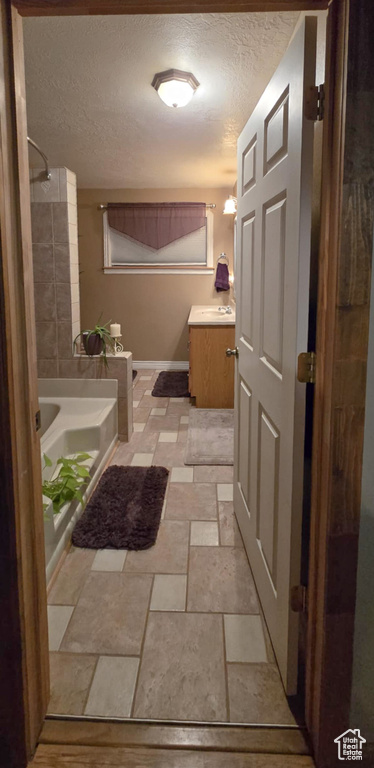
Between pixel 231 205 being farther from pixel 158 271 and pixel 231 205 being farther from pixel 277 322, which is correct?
pixel 277 322

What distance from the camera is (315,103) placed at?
1.36 metres

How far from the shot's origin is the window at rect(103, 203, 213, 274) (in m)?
6.38

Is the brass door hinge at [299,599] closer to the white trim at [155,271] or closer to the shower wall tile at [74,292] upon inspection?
the shower wall tile at [74,292]

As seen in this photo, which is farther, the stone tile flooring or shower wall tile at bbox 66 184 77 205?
shower wall tile at bbox 66 184 77 205

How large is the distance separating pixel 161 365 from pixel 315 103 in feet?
18.2

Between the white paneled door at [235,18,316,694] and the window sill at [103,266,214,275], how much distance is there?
4.15m

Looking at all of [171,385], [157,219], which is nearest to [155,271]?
[157,219]

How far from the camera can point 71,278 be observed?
156 inches

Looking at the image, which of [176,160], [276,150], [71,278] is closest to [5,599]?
[276,150]

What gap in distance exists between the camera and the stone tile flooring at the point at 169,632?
1650 millimetres

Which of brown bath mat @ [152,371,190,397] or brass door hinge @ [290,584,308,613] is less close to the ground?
brass door hinge @ [290,584,308,613]

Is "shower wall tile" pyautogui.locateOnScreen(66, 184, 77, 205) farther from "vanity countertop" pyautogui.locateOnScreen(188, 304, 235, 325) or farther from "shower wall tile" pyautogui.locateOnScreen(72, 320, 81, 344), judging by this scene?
"vanity countertop" pyautogui.locateOnScreen(188, 304, 235, 325)

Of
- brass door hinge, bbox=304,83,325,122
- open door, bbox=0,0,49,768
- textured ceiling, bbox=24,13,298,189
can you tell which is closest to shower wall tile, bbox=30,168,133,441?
textured ceiling, bbox=24,13,298,189

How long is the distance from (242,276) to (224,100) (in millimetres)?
1506
